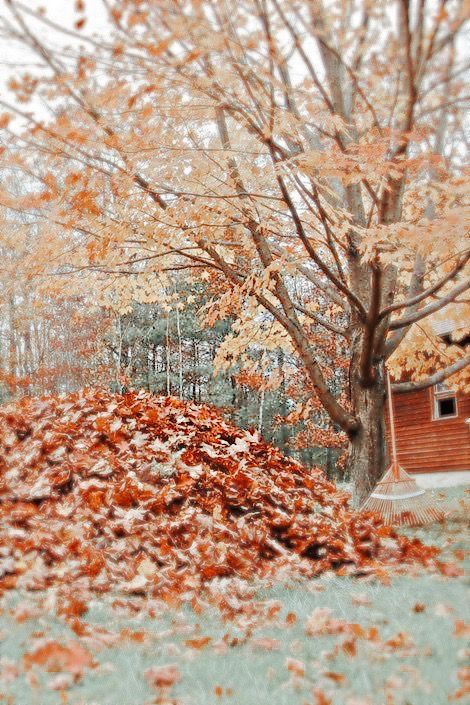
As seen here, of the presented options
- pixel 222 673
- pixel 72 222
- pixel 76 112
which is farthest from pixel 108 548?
pixel 76 112

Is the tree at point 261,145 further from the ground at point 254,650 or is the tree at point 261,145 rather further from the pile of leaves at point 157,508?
the ground at point 254,650

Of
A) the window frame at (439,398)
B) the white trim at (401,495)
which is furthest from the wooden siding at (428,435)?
the white trim at (401,495)

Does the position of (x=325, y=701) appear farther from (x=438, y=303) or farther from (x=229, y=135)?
(x=229, y=135)

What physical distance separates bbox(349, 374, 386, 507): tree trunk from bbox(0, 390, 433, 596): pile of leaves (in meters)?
0.44

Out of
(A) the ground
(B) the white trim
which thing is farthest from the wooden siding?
(A) the ground

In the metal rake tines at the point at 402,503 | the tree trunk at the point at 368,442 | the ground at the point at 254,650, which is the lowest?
the ground at the point at 254,650

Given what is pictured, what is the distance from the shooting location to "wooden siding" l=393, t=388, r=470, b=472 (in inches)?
558

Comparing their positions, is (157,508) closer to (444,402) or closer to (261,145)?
(261,145)

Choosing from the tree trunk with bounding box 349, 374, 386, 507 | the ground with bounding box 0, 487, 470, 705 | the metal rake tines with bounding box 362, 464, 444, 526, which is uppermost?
the tree trunk with bounding box 349, 374, 386, 507

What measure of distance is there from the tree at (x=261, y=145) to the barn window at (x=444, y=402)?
7.72 m

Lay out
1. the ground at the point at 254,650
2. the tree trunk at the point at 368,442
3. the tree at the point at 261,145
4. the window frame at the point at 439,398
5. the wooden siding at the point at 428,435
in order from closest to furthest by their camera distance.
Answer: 1. the ground at the point at 254,650
2. the tree at the point at 261,145
3. the tree trunk at the point at 368,442
4. the wooden siding at the point at 428,435
5. the window frame at the point at 439,398

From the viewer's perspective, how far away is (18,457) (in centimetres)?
589

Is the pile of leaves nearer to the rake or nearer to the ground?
the rake

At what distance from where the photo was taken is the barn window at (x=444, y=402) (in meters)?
14.6
